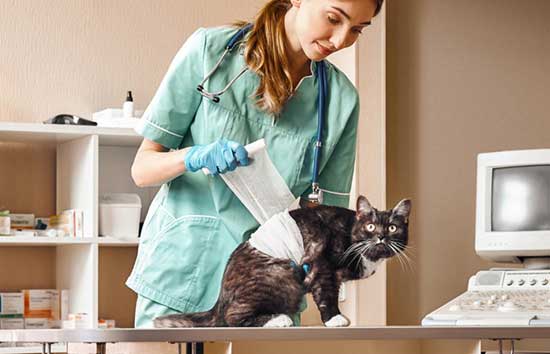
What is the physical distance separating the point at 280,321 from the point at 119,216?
209cm

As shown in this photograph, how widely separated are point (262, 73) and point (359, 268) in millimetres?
452

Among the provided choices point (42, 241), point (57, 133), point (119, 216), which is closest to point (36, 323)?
point (42, 241)

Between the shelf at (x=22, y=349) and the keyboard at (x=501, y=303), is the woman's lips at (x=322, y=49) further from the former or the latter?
the shelf at (x=22, y=349)

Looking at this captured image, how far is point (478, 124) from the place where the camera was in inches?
170

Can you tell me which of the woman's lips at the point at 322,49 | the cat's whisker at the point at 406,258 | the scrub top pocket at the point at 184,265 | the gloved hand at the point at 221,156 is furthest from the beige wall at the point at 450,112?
the gloved hand at the point at 221,156

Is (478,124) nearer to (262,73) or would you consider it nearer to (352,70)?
(352,70)

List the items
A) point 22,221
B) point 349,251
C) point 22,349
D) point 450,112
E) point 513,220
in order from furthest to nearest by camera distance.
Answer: point 450,112 < point 22,221 < point 22,349 < point 513,220 < point 349,251

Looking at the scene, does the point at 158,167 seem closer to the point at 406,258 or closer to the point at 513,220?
the point at 406,258

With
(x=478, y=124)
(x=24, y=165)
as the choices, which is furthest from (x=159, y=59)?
(x=478, y=124)

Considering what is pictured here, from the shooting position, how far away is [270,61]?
1.99 meters

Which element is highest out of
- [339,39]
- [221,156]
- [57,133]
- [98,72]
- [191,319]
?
[98,72]

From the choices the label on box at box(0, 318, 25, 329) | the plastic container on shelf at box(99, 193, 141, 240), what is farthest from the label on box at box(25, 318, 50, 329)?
the plastic container on shelf at box(99, 193, 141, 240)

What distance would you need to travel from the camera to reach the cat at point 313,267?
1760mm

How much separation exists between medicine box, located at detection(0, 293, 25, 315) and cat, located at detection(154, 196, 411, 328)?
6.38ft
